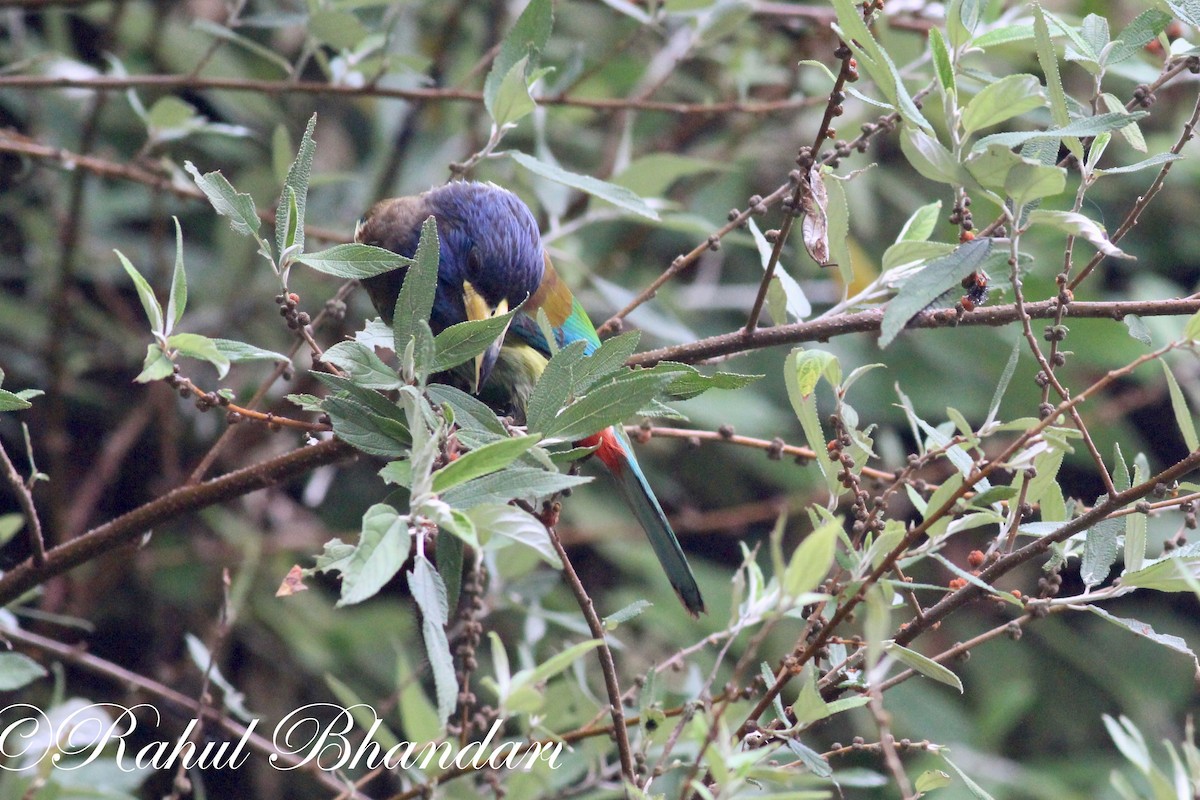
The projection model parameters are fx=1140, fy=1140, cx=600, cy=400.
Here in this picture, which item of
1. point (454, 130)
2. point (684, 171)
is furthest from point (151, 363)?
point (454, 130)

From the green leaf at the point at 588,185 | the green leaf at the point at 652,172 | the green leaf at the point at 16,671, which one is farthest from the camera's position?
the green leaf at the point at 652,172

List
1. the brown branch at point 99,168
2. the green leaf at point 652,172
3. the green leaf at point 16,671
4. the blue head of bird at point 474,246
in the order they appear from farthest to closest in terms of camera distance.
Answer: the blue head of bird at point 474,246 < the green leaf at point 652,172 < the brown branch at point 99,168 < the green leaf at point 16,671

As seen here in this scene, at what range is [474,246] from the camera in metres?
3.10

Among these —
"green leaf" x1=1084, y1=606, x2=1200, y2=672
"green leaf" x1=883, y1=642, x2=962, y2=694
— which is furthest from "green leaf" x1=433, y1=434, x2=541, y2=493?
"green leaf" x1=1084, y1=606, x2=1200, y2=672

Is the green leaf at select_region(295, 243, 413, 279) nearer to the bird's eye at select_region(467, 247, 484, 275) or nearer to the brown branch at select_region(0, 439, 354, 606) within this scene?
the brown branch at select_region(0, 439, 354, 606)

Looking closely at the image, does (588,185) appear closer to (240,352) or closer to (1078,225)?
(240,352)

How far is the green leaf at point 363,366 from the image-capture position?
4.74ft

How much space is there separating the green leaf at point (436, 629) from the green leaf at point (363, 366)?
25 cm

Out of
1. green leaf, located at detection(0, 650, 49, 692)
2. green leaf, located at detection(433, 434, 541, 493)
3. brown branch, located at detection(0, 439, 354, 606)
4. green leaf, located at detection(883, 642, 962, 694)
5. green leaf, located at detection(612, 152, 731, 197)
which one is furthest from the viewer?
green leaf, located at detection(612, 152, 731, 197)

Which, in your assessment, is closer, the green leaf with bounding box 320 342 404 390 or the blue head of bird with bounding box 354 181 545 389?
the green leaf with bounding box 320 342 404 390

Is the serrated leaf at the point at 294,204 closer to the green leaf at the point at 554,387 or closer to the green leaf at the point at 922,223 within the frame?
the green leaf at the point at 554,387

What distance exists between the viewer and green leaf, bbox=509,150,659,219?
2.00 meters

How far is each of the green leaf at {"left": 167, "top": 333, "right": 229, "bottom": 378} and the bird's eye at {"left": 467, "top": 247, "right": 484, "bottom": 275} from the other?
5.27ft

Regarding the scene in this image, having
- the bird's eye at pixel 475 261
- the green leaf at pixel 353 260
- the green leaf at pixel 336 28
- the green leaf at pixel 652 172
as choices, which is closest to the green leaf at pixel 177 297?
the green leaf at pixel 353 260
